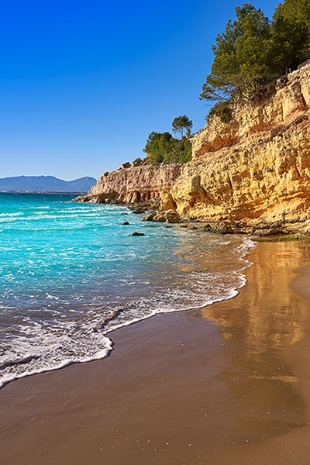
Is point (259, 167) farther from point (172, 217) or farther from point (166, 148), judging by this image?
point (166, 148)

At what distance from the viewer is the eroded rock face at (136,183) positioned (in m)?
70.6

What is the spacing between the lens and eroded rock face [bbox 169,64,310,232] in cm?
2455

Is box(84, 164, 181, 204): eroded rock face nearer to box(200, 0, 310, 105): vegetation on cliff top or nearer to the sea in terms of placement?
box(200, 0, 310, 105): vegetation on cliff top

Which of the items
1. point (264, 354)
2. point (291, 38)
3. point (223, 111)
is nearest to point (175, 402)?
point (264, 354)

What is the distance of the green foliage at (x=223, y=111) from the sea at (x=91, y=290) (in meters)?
17.2

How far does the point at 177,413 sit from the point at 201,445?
65 cm

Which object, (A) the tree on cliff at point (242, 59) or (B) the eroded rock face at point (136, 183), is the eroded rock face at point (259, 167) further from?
(B) the eroded rock face at point (136, 183)

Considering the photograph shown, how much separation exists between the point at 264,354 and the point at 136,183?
75.9 meters

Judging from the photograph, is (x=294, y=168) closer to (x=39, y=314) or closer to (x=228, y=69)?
(x=228, y=69)

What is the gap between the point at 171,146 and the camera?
277ft

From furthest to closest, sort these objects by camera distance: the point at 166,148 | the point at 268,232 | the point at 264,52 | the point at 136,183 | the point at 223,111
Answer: the point at 166,148, the point at 136,183, the point at 223,111, the point at 264,52, the point at 268,232

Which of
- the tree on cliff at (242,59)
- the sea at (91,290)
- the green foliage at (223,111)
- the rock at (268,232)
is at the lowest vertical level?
the sea at (91,290)

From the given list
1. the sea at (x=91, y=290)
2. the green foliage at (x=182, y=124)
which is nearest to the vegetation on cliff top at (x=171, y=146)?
the green foliage at (x=182, y=124)

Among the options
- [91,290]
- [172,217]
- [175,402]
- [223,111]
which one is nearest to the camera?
[175,402]
